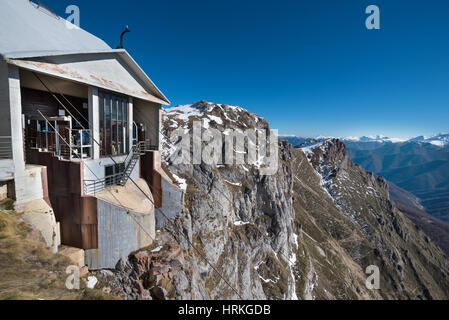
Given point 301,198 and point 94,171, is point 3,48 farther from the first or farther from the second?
point 301,198

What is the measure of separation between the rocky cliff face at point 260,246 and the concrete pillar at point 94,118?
9.20 meters

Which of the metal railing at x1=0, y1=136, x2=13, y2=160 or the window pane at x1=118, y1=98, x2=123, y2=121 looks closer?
the metal railing at x1=0, y1=136, x2=13, y2=160

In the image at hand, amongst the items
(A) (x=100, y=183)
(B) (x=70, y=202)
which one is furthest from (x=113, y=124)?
(B) (x=70, y=202)

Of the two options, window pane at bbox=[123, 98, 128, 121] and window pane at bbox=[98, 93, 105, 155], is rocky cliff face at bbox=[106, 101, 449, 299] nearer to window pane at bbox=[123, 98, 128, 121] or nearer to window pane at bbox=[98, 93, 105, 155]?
window pane at bbox=[98, 93, 105, 155]

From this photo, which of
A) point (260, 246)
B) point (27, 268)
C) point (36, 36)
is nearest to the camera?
point (27, 268)

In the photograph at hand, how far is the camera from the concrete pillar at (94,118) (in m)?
14.7

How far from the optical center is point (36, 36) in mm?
12805

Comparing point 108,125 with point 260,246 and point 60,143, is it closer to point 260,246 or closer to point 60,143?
point 60,143

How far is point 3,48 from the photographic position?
33.6 ft

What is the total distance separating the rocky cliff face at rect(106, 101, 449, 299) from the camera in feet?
57.7

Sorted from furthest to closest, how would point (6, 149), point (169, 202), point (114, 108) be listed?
point (169, 202) < point (114, 108) < point (6, 149)

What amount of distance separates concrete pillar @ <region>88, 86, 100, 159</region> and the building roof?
5.95 ft

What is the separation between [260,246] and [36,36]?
63426 mm

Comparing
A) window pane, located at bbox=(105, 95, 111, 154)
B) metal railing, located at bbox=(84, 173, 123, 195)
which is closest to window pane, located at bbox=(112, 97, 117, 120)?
window pane, located at bbox=(105, 95, 111, 154)
